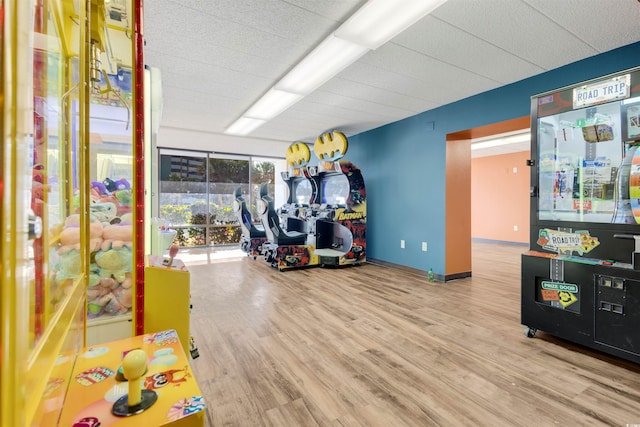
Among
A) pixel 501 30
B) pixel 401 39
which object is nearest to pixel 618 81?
pixel 501 30

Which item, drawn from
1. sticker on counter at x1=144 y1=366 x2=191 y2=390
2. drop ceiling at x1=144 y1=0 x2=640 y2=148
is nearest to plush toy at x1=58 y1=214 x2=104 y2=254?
sticker on counter at x1=144 y1=366 x2=191 y2=390

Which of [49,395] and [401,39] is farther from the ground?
[401,39]

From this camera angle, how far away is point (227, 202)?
736cm

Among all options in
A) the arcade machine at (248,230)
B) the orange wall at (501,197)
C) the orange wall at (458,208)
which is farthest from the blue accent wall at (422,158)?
the orange wall at (501,197)

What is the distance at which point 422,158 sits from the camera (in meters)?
4.35

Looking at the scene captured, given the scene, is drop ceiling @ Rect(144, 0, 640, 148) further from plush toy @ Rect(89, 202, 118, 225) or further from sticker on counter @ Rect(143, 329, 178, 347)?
sticker on counter @ Rect(143, 329, 178, 347)

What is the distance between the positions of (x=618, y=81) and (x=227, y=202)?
6.91 m

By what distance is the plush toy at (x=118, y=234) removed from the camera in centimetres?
133

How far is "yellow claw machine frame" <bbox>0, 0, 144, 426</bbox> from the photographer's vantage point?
0.32m

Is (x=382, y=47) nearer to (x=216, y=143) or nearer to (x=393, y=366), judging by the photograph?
(x=393, y=366)

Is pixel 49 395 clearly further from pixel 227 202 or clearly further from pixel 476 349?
pixel 227 202

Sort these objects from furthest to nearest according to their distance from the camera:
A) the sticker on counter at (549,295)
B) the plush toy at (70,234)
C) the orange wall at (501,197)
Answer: the orange wall at (501,197) < the sticker on counter at (549,295) < the plush toy at (70,234)

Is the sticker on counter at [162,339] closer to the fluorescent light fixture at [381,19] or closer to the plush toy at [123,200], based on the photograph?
the plush toy at [123,200]

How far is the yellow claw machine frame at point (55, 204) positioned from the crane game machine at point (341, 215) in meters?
3.59
